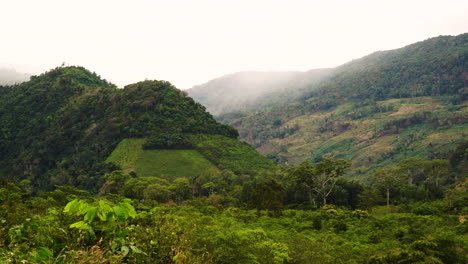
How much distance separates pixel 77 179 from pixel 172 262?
9291cm

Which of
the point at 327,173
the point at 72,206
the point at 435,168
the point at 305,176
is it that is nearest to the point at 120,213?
the point at 72,206

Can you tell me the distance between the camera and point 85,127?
11544 cm

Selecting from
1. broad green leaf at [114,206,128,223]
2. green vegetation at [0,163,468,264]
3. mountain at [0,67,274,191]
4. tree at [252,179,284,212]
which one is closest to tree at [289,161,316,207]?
green vegetation at [0,163,468,264]

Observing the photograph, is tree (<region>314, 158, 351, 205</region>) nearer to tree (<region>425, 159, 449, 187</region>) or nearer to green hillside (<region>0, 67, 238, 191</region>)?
tree (<region>425, 159, 449, 187</region>)

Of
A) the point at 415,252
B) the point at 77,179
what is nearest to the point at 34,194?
the point at 77,179

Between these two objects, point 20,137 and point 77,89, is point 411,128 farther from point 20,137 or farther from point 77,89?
point 20,137

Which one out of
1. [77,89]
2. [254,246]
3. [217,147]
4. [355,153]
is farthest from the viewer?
[355,153]

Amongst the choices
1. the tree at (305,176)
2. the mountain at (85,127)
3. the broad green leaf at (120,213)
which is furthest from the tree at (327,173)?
the broad green leaf at (120,213)

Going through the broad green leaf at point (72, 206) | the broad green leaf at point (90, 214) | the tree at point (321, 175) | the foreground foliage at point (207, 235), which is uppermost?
the broad green leaf at point (72, 206)

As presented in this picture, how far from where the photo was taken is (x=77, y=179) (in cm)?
9119

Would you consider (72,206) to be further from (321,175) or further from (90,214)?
(321,175)

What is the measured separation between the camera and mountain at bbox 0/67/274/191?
99.4 meters

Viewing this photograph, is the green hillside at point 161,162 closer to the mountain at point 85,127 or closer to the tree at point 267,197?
the mountain at point 85,127

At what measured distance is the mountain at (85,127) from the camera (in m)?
99.4
